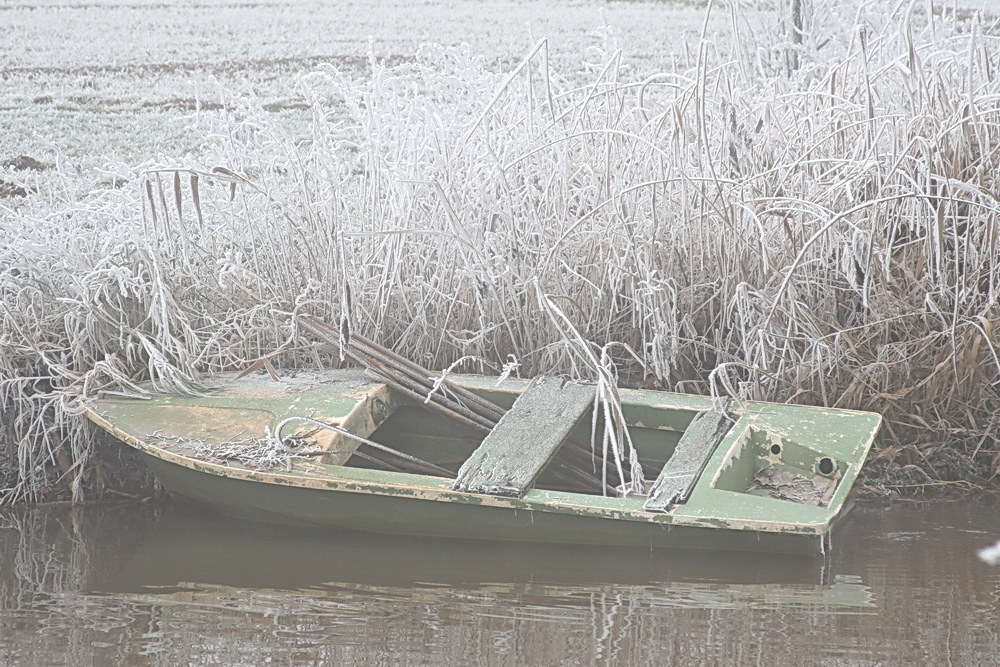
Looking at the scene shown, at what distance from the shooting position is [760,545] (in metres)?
2.40

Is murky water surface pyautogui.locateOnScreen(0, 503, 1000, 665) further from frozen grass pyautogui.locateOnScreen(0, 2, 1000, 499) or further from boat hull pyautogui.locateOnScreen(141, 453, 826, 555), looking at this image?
frozen grass pyautogui.locateOnScreen(0, 2, 1000, 499)

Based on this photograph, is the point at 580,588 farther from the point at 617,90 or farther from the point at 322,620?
the point at 617,90

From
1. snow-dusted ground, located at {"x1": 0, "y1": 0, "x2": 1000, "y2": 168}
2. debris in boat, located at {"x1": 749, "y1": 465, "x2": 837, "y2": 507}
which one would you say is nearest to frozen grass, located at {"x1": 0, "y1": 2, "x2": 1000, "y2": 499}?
debris in boat, located at {"x1": 749, "y1": 465, "x2": 837, "y2": 507}

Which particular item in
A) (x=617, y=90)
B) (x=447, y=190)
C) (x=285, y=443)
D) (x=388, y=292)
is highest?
(x=617, y=90)

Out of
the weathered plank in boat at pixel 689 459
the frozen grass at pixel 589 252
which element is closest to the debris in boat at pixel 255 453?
the frozen grass at pixel 589 252

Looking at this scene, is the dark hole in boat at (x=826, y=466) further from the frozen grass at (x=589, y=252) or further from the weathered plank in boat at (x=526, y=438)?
the weathered plank in boat at (x=526, y=438)

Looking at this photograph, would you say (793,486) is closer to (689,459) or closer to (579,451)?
(689,459)

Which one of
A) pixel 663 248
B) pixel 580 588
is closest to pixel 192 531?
pixel 580 588

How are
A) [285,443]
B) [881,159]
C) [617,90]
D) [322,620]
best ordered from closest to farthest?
[322,620] → [285,443] → [881,159] → [617,90]

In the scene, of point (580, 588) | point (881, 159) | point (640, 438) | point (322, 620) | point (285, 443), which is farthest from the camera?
point (881, 159)

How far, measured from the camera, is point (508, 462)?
2605 millimetres

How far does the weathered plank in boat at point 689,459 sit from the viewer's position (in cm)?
243

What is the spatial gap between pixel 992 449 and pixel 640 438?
1.18m

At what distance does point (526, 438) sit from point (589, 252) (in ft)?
2.87
